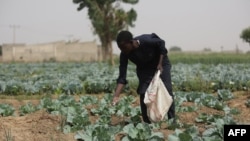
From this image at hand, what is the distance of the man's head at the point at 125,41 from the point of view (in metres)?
4.77

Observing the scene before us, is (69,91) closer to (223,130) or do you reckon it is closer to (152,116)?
(152,116)

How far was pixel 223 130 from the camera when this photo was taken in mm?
4223

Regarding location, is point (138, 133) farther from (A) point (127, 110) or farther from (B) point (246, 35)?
(B) point (246, 35)

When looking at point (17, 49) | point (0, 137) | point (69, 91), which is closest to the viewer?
point (0, 137)

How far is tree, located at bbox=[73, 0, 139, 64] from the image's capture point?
109 feet

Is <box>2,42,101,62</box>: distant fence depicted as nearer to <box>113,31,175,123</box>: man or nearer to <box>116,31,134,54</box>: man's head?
<box>113,31,175,123</box>: man

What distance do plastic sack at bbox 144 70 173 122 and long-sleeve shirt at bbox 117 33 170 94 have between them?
217mm

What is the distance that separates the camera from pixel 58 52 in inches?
1788

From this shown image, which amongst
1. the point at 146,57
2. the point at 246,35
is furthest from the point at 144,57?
the point at 246,35

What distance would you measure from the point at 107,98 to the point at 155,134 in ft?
12.4

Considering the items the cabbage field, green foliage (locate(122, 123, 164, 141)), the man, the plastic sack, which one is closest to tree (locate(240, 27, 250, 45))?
the cabbage field

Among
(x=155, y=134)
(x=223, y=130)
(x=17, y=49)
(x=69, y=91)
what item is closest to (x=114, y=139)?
(x=155, y=134)

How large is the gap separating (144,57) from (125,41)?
423mm

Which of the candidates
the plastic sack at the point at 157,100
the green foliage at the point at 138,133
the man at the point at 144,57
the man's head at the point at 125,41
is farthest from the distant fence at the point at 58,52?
the green foliage at the point at 138,133
